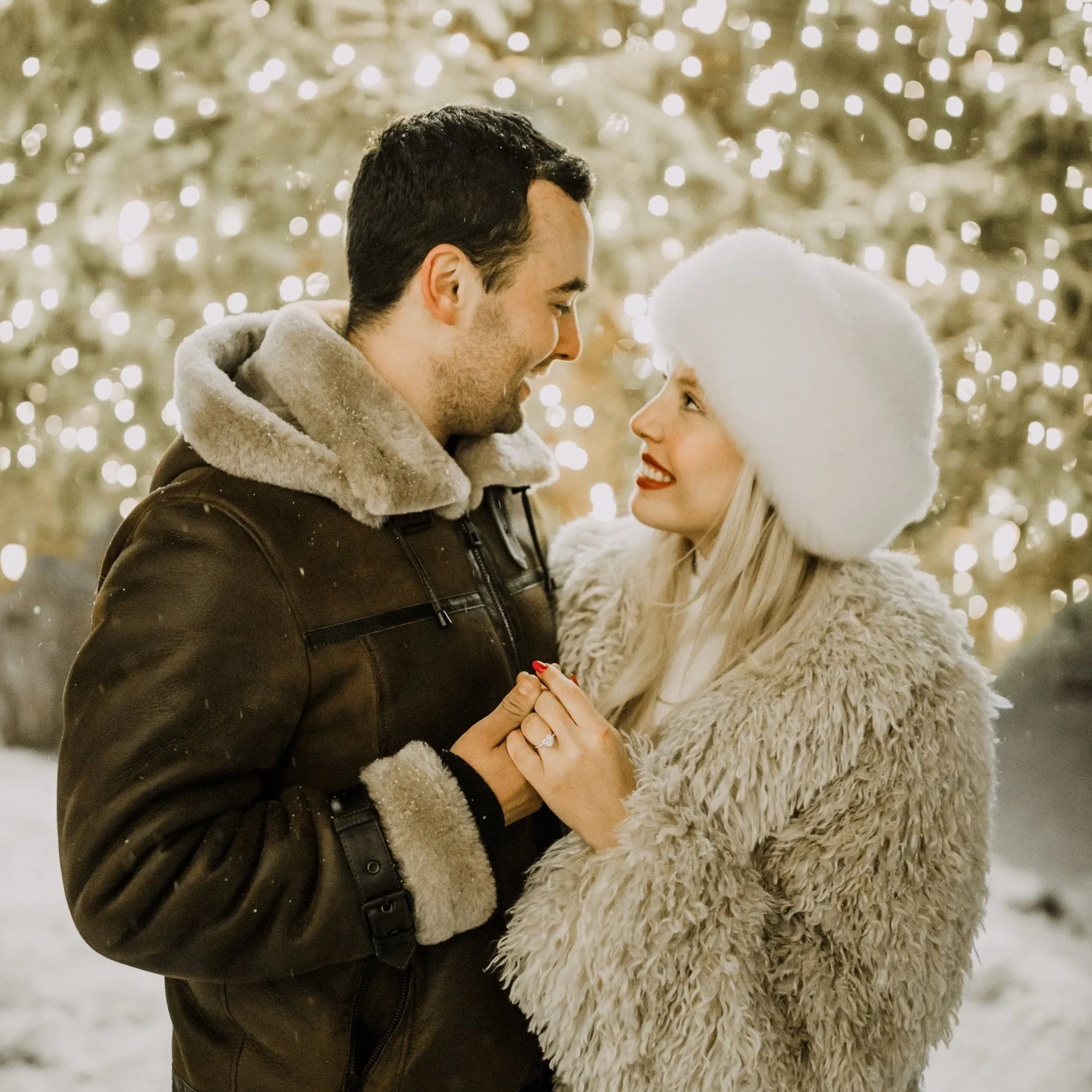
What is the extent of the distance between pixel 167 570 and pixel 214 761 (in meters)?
0.23

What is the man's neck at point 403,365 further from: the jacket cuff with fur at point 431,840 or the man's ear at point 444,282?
the jacket cuff with fur at point 431,840

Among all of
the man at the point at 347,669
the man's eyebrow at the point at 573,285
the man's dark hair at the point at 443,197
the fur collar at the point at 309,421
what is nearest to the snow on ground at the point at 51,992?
the man at the point at 347,669

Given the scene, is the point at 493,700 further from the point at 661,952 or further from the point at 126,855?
the point at 126,855

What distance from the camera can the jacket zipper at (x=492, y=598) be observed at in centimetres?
141

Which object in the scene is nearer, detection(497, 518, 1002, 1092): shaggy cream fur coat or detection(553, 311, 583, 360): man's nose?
detection(497, 518, 1002, 1092): shaggy cream fur coat

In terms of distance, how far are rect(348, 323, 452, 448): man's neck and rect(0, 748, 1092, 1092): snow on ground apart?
2.18 m

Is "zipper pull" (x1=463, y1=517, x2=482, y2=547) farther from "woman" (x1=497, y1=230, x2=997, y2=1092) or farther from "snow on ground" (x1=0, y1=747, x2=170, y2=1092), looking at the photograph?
"snow on ground" (x1=0, y1=747, x2=170, y2=1092)

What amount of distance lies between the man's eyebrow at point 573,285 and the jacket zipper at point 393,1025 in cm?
101

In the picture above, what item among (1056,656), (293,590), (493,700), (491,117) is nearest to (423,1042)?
(493,700)

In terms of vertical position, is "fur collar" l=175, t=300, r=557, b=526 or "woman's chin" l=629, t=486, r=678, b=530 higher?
"fur collar" l=175, t=300, r=557, b=526

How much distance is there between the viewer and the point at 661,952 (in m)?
1.19

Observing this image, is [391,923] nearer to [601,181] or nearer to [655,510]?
[655,510]

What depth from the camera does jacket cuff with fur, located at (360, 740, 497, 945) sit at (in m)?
1.11

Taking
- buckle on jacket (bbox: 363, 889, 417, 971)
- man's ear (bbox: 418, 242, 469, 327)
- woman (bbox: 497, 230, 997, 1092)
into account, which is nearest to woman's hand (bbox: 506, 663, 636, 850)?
woman (bbox: 497, 230, 997, 1092)
